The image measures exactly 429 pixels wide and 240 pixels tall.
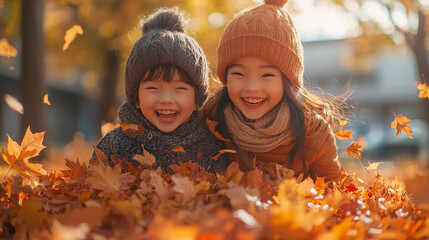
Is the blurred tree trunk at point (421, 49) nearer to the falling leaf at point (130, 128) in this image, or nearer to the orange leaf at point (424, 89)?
the orange leaf at point (424, 89)

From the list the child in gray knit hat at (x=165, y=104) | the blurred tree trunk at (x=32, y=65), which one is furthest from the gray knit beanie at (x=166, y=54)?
the blurred tree trunk at (x=32, y=65)

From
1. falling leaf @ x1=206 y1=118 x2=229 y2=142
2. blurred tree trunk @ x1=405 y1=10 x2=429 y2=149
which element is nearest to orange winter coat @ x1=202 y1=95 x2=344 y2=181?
falling leaf @ x1=206 y1=118 x2=229 y2=142

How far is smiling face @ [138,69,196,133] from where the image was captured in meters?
2.24

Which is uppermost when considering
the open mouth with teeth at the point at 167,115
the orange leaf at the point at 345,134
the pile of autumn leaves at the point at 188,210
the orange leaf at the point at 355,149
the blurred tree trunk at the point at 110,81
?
the blurred tree trunk at the point at 110,81

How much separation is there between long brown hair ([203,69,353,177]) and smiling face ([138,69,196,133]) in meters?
0.25

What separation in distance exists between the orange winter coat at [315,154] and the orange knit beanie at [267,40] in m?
0.30

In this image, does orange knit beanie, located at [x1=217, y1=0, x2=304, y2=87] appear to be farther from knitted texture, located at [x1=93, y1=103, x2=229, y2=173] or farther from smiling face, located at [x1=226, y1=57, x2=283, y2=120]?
knitted texture, located at [x1=93, y1=103, x2=229, y2=173]

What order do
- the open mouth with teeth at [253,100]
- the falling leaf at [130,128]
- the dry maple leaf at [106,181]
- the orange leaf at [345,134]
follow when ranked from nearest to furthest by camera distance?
the dry maple leaf at [106,181], the falling leaf at [130,128], the open mouth with teeth at [253,100], the orange leaf at [345,134]

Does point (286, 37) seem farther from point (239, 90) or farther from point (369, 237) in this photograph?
point (369, 237)

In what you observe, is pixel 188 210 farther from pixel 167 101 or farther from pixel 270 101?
pixel 270 101

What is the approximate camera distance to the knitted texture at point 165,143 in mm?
2307

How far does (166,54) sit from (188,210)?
119 centimetres

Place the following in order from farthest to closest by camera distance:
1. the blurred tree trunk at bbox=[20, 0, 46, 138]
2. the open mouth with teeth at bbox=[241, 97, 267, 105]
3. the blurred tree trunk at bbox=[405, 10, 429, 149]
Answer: the blurred tree trunk at bbox=[405, 10, 429, 149] → the blurred tree trunk at bbox=[20, 0, 46, 138] → the open mouth with teeth at bbox=[241, 97, 267, 105]

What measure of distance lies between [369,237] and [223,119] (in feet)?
4.62
